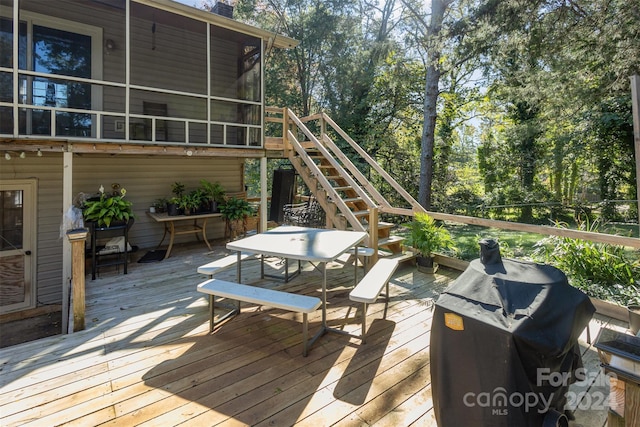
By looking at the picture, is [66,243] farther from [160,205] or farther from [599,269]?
[599,269]

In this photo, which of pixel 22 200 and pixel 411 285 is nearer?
pixel 411 285

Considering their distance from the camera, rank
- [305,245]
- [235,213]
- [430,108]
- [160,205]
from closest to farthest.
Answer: [305,245] → [235,213] → [160,205] → [430,108]

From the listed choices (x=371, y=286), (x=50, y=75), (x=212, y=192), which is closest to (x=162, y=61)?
(x=50, y=75)

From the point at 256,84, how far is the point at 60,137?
347 cm

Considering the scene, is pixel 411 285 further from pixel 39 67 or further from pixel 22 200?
pixel 39 67

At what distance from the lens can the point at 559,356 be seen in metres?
1.49

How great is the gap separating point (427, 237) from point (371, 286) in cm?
241

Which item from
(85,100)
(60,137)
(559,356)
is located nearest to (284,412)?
(559,356)

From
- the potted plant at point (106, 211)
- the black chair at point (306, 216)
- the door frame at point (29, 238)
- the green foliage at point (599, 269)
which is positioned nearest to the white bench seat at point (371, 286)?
the green foliage at point (599, 269)

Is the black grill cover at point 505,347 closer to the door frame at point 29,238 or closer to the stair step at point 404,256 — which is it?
the stair step at point 404,256

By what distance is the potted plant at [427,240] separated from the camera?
16.6ft

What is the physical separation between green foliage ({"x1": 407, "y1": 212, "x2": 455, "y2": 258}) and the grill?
333cm

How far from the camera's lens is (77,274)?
3.19 m

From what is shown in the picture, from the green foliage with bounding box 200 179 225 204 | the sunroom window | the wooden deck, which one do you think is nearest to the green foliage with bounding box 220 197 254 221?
the green foliage with bounding box 200 179 225 204
